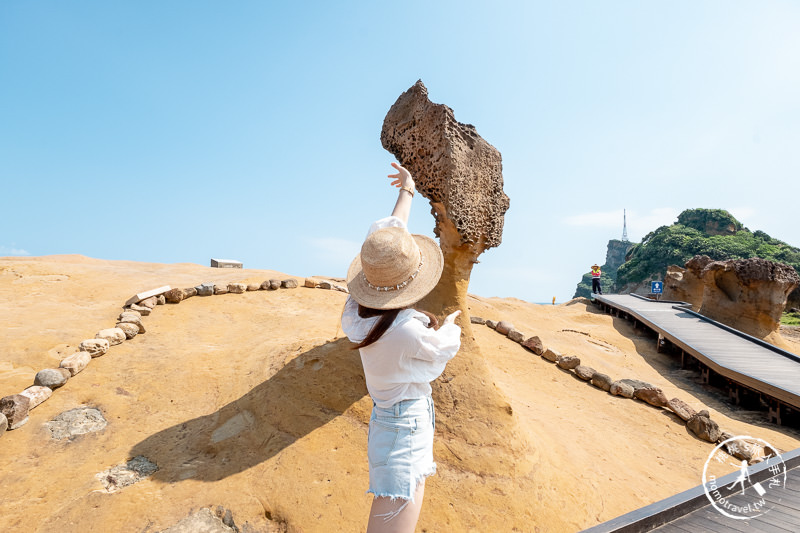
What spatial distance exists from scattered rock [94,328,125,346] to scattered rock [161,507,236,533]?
116 inches

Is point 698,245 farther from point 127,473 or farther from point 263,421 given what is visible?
point 127,473

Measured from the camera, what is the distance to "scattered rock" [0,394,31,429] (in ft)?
11.5

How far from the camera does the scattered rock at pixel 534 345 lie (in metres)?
7.06

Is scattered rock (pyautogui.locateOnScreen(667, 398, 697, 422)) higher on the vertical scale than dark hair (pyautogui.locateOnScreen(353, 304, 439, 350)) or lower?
lower

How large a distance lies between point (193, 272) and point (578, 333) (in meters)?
9.26

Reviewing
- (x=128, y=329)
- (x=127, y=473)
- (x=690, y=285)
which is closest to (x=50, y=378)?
(x=128, y=329)

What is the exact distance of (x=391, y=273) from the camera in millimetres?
1616

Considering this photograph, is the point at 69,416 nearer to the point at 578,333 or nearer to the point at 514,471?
the point at 514,471

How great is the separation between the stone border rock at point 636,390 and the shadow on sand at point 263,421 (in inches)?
157

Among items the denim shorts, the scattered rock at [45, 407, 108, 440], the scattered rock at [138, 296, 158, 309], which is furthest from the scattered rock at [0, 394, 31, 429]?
the denim shorts

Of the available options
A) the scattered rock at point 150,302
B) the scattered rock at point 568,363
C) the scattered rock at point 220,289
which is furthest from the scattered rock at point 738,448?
the scattered rock at point 150,302

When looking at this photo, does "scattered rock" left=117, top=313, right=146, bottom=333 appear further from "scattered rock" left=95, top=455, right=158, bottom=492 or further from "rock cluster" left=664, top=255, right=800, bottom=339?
"rock cluster" left=664, top=255, right=800, bottom=339

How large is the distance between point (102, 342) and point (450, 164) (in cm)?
419

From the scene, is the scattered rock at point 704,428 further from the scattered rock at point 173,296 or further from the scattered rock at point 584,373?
the scattered rock at point 173,296
